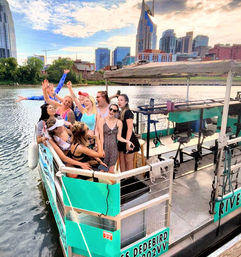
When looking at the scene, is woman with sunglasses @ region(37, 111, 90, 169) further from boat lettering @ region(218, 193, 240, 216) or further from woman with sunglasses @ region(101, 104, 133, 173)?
boat lettering @ region(218, 193, 240, 216)

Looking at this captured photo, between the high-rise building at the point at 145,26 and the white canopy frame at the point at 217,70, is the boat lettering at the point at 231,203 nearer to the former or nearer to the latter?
the white canopy frame at the point at 217,70

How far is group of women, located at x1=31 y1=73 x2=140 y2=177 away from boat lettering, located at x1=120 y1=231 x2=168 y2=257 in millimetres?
1171

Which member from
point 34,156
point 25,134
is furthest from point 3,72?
point 34,156

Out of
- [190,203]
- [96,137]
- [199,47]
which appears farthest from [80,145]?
[199,47]

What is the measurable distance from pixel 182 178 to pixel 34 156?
11.5 feet

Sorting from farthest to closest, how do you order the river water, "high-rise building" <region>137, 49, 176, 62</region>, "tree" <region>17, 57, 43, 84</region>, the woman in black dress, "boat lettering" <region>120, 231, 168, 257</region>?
"tree" <region>17, 57, 43, 84</region>
"high-rise building" <region>137, 49, 176, 62</region>
the river water
the woman in black dress
"boat lettering" <region>120, 231, 168, 257</region>

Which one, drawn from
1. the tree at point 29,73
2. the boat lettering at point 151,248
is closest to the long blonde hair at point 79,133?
the boat lettering at point 151,248

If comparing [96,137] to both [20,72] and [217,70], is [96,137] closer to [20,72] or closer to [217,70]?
[217,70]

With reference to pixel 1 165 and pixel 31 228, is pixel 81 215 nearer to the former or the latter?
pixel 31 228

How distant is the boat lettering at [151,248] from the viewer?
2447 mm

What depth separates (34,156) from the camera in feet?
12.4

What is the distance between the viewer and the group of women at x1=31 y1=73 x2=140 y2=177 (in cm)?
256

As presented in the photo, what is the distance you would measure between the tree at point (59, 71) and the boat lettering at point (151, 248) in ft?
269

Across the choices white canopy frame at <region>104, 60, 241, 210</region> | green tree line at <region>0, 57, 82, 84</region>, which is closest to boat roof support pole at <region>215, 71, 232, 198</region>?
white canopy frame at <region>104, 60, 241, 210</region>
